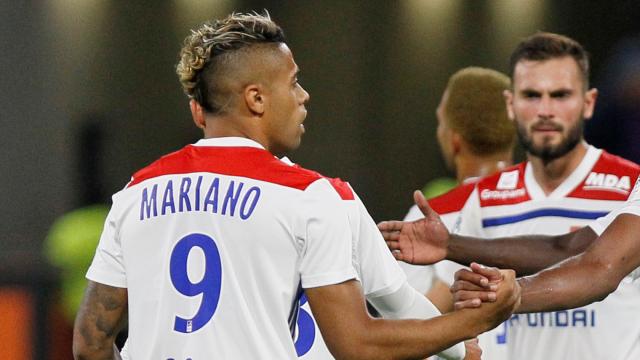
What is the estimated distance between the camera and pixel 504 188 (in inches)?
160

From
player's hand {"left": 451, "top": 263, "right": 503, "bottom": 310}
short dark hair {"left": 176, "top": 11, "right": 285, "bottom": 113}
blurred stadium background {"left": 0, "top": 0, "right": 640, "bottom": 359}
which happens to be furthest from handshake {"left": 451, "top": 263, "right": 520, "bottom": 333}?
blurred stadium background {"left": 0, "top": 0, "right": 640, "bottom": 359}

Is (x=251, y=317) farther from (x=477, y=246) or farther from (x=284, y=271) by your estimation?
(x=477, y=246)

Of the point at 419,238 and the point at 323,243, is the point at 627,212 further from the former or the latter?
the point at 323,243

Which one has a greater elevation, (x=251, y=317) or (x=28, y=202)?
(x=251, y=317)

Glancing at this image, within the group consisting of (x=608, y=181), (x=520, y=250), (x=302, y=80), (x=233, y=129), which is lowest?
(x=302, y=80)

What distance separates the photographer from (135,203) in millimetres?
2709

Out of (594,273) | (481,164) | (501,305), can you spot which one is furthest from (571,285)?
→ (481,164)

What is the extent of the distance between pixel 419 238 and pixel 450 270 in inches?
31.8

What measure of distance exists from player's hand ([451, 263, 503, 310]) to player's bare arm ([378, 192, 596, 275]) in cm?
60

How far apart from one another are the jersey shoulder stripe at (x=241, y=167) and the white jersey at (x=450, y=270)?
1.42 m

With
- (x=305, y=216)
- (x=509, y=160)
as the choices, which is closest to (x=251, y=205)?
(x=305, y=216)

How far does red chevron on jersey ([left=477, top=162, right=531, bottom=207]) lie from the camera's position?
4.02 m

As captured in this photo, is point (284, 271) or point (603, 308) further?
point (603, 308)

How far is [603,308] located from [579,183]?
14.1 inches
